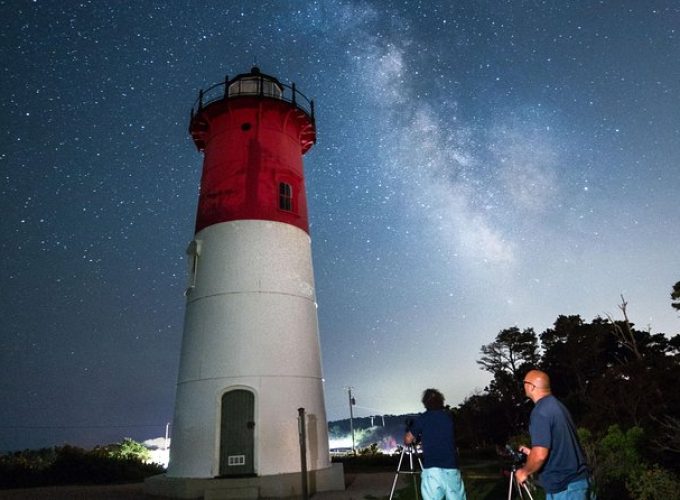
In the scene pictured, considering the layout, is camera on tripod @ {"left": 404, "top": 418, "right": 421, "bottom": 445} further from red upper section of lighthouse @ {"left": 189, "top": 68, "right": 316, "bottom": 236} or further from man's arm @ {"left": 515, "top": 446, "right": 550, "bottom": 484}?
red upper section of lighthouse @ {"left": 189, "top": 68, "right": 316, "bottom": 236}

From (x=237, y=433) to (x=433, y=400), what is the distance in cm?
728

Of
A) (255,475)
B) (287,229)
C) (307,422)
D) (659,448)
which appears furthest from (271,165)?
(659,448)

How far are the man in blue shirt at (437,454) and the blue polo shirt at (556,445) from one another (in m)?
1.78

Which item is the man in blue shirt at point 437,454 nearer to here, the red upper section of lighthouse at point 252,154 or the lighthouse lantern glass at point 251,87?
the red upper section of lighthouse at point 252,154

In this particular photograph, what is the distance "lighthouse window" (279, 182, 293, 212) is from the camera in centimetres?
1448

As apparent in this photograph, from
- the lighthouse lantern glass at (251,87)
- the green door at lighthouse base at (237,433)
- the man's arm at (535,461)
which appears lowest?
the man's arm at (535,461)

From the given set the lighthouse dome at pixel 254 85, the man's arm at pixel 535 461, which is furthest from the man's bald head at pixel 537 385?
the lighthouse dome at pixel 254 85

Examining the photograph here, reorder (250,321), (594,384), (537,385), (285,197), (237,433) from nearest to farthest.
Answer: (537,385) → (237,433) → (250,321) → (285,197) → (594,384)

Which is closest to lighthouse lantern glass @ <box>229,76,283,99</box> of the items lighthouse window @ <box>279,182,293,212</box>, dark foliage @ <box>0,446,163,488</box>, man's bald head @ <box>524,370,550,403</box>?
lighthouse window @ <box>279,182,293,212</box>

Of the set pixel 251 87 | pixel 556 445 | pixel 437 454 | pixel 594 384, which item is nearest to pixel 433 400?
pixel 437 454

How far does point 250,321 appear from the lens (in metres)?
12.8

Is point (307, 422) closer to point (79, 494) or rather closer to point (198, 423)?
point (198, 423)

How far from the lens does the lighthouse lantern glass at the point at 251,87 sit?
1572 cm

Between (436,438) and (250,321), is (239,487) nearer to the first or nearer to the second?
(250,321)
